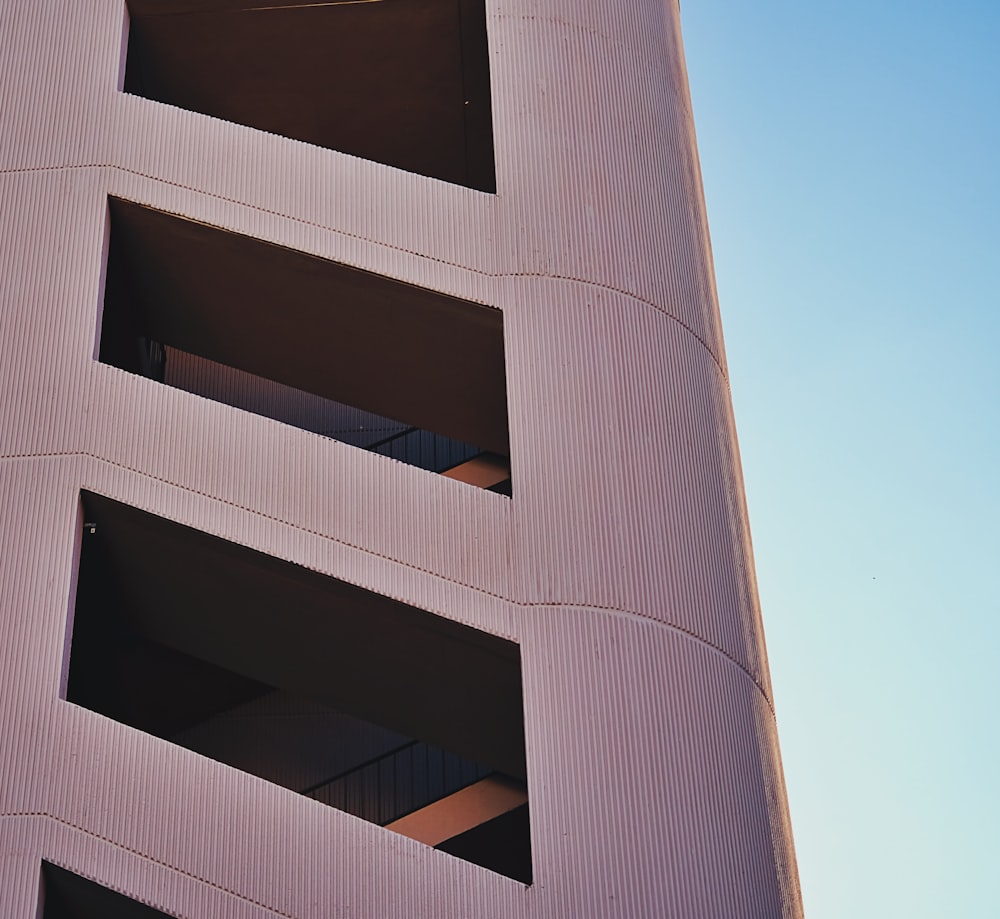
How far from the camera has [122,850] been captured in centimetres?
1161

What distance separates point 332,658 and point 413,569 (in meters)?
1.72

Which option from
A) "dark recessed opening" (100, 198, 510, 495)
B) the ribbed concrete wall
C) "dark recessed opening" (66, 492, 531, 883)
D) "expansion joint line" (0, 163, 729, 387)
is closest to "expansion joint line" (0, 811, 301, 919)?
the ribbed concrete wall

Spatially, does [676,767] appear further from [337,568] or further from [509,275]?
[509,275]

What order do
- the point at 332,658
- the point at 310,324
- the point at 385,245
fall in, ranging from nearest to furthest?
the point at 332,658, the point at 385,245, the point at 310,324

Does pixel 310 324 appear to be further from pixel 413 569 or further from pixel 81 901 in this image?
pixel 81 901

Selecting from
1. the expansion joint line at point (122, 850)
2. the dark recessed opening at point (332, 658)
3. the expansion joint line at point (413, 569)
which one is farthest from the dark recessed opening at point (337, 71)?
the expansion joint line at point (122, 850)

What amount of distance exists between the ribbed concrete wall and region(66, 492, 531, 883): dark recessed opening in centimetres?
44

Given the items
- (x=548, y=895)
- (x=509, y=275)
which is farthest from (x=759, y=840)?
(x=509, y=275)

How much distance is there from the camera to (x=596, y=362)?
45.6 feet

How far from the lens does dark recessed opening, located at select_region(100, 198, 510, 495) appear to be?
47.9ft

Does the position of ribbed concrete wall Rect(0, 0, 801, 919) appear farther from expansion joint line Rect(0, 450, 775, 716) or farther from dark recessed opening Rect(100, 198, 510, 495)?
dark recessed opening Rect(100, 198, 510, 495)

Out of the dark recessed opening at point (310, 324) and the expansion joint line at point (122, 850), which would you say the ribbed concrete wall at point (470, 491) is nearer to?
the expansion joint line at point (122, 850)

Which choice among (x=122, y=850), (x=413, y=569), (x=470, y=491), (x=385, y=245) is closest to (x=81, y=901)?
(x=122, y=850)

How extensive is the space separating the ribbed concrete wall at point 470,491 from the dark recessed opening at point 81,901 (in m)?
0.18
